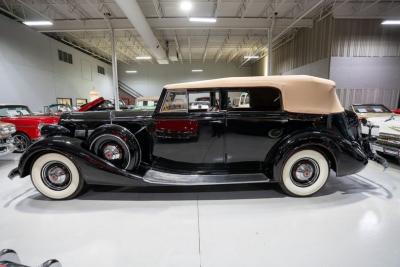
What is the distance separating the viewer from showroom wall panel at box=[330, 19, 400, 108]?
10.6m

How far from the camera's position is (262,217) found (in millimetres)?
2496

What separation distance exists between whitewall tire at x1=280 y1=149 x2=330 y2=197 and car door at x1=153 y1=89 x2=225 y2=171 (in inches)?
35.9

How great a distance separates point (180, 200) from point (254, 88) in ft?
5.94

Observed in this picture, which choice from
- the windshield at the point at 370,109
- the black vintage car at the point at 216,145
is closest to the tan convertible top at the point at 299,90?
the black vintage car at the point at 216,145

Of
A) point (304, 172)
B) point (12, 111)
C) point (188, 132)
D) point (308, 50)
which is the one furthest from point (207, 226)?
point (308, 50)

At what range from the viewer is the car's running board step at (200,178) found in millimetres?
2783

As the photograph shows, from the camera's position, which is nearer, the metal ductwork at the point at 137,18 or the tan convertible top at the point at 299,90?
the tan convertible top at the point at 299,90

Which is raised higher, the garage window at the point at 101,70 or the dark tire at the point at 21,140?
the garage window at the point at 101,70

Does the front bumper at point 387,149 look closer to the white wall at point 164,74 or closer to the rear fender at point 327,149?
the rear fender at point 327,149

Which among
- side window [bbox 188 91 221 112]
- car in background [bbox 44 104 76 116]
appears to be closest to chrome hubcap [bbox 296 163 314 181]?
side window [bbox 188 91 221 112]

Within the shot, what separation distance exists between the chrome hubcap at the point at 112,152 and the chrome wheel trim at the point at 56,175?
0.50 metres

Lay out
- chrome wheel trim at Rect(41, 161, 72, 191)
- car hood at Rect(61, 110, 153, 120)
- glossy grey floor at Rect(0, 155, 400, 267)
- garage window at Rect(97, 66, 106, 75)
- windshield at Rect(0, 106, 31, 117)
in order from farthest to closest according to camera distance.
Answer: garage window at Rect(97, 66, 106, 75) → windshield at Rect(0, 106, 31, 117) → car hood at Rect(61, 110, 153, 120) → chrome wheel trim at Rect(41, 161, 72, 191) → glossy grey floor at Rect(0, 155, 400, 267)

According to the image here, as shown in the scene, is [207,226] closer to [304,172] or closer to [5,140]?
[304,172]

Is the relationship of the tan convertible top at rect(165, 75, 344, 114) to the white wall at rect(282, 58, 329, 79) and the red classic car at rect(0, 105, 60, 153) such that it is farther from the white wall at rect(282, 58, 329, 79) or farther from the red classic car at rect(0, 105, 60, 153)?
the white wall at rect(282, 58, 329, 79)
